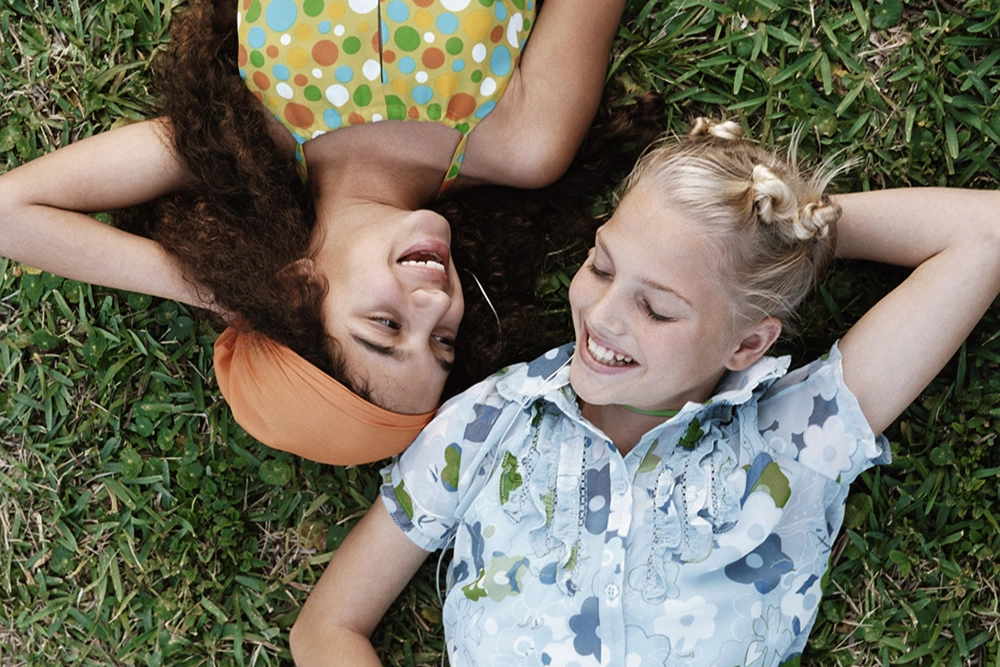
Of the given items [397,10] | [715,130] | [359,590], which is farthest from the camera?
[359,590]

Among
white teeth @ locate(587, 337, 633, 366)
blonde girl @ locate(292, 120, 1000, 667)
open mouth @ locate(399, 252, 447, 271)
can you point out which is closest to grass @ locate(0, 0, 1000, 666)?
blonde girl @ locate(292, 120, 1000, 667)

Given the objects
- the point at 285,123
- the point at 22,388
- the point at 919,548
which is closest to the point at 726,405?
the point at 919,548

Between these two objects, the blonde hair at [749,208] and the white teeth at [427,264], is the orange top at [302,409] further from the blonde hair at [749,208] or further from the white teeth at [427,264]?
the blonde hair at [749,208]

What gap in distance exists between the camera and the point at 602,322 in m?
2.46

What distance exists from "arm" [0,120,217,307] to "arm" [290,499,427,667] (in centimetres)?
91

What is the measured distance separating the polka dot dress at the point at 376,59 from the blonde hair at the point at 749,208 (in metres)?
0.62

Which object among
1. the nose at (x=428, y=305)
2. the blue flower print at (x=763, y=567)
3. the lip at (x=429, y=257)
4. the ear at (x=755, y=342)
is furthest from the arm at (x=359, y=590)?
the ear at (x=755, y=342)

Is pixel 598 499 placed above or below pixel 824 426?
below

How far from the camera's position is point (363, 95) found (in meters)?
2.79

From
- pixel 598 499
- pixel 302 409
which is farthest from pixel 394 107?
pixel 598 499

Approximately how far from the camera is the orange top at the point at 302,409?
8.50ft

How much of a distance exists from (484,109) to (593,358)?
860 millimetres

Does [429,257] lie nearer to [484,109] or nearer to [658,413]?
[484,109]

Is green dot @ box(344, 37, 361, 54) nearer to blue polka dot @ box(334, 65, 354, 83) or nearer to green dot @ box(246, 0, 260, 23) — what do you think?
blue polka dot @ box(334, 65, 354, 83)
